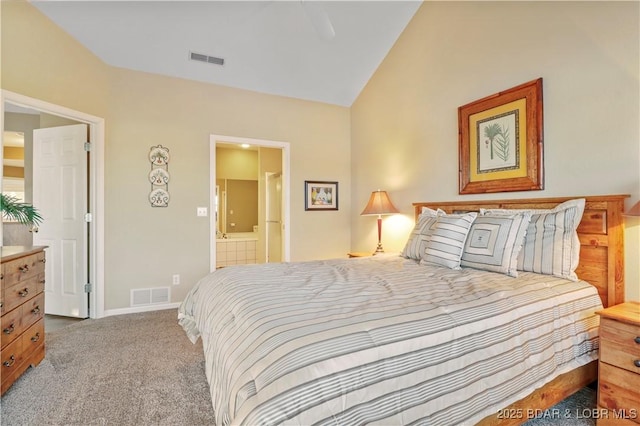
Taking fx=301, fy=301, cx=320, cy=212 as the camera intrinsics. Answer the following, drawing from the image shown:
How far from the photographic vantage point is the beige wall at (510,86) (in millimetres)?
1820

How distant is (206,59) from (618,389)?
168 inches

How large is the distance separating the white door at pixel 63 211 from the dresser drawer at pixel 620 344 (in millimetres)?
4278

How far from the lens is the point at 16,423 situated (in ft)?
5.18

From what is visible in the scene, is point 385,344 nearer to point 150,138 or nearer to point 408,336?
point 408,336

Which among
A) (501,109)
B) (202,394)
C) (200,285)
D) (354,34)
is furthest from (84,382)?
(354,34)

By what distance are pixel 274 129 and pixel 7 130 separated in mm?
3057

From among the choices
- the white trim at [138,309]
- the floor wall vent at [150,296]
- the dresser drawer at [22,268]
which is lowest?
the white trim at [138,309]

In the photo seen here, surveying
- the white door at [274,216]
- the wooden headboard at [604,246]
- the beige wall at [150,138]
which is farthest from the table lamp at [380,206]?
the white door at [274,216]

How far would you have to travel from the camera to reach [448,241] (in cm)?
223

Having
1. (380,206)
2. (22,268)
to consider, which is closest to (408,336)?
(22,268)

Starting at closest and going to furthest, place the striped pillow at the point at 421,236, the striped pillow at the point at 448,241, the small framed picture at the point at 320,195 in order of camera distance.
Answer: the striped pillow at the point at 448,241 → the striped pillow at the point at 421,236 → the small framed picture at the point at 320,195

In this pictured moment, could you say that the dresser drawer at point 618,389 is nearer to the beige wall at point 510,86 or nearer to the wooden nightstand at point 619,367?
the wooden nightstand at point 619,367

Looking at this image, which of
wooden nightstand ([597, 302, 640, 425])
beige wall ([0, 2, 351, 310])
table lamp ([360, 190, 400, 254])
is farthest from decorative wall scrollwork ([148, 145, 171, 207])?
wooden nightstand ([597, 302, 640, 425])

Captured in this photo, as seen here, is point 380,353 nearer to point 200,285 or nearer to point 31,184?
point 200,285
